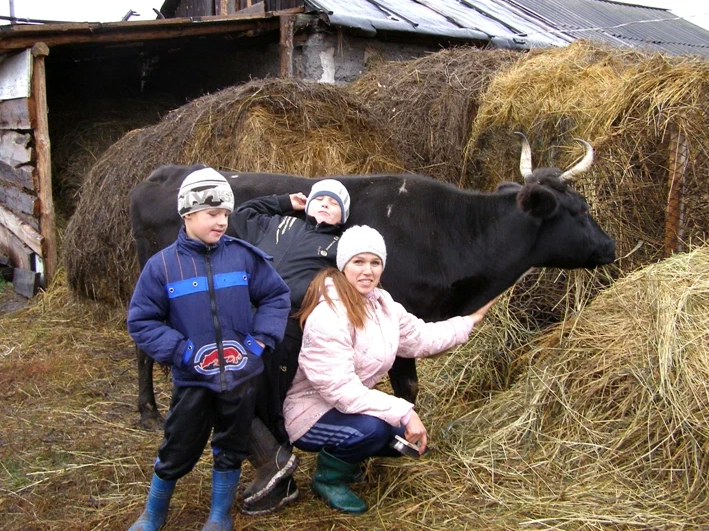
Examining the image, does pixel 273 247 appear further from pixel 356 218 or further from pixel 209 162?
pixel 209 162

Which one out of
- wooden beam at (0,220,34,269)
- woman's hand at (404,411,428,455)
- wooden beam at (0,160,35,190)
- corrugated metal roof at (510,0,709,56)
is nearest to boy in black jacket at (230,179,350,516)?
woman's hand at (404,411,428,455)

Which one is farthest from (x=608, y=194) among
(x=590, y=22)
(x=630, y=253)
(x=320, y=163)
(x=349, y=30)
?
(x=590, y=22)

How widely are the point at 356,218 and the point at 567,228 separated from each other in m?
1.35

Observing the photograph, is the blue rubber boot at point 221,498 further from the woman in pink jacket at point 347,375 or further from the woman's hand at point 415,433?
the woman's hand at point 415,433

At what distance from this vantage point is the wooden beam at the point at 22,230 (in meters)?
8.58

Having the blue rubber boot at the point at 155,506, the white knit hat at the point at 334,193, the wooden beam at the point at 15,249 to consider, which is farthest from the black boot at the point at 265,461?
the wooden beam at the point at 15,249

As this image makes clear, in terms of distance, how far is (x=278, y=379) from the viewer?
3.43 metres

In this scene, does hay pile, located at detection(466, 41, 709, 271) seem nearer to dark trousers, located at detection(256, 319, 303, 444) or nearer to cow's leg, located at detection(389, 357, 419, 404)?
cow's leg, located at detection(389, 357, 419, 404)

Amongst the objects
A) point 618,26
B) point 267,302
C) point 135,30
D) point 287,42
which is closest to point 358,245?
point 267,302

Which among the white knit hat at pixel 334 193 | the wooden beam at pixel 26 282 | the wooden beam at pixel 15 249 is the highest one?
the white knit hat at pixel 334 193

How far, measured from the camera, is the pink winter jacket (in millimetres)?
3219

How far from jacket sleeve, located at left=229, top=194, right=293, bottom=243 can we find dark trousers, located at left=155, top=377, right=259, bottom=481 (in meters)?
1.07

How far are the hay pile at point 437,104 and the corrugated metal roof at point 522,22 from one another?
1.97m

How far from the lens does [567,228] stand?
4.61 m
